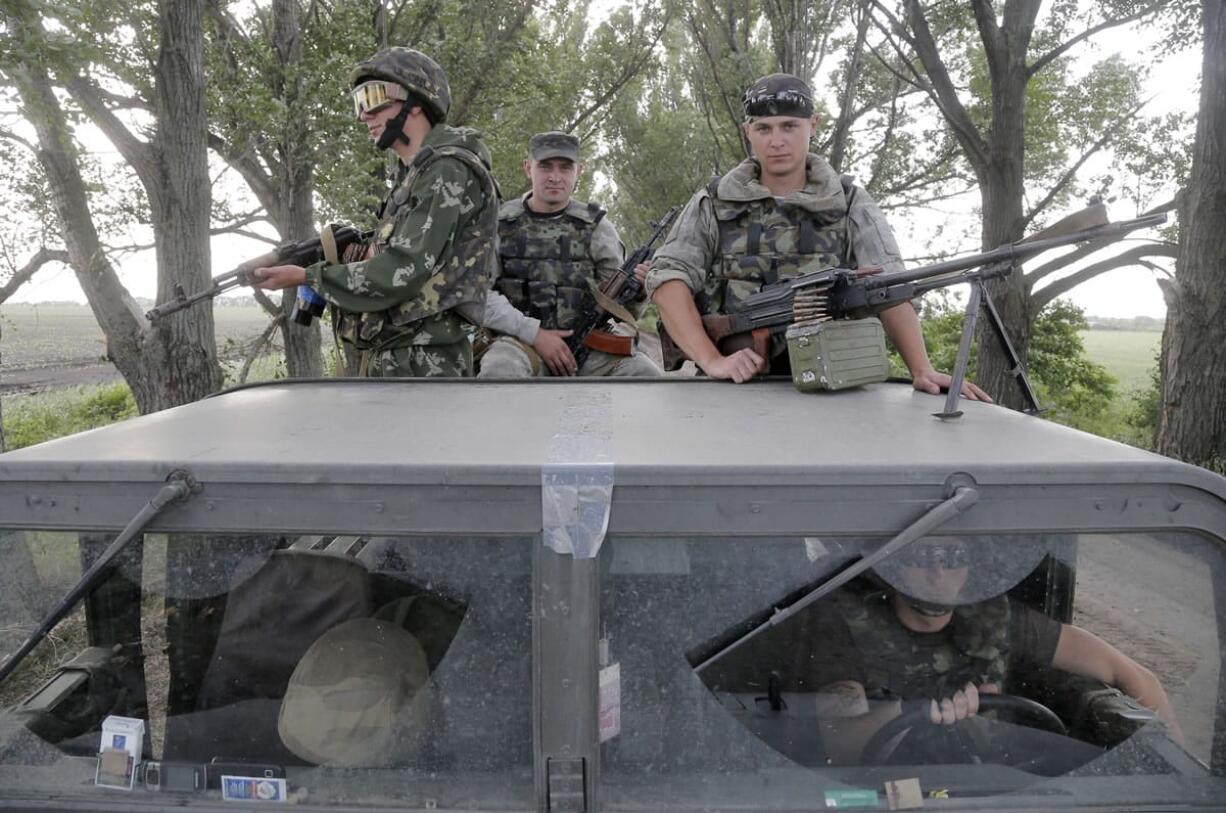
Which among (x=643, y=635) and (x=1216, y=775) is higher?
(x=643, y=635)

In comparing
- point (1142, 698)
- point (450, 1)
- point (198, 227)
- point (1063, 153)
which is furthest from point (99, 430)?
point (1063, 153)

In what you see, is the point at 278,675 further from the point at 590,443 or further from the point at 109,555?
the point at 590,443

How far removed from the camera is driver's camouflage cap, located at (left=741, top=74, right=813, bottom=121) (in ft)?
10.1

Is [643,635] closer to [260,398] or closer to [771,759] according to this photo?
[771,759]

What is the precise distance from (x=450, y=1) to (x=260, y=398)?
886 centimetres

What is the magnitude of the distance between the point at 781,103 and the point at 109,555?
7.72ft

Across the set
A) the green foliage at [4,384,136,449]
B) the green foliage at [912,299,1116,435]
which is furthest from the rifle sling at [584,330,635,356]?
the green foliage at [912,299,1116,435]

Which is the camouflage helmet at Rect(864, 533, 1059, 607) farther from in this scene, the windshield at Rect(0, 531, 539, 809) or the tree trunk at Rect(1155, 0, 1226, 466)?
the tree trunk at Rect(1155, 0, 1226, 466)

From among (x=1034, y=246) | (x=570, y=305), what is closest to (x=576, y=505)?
(x=1034, y=246)

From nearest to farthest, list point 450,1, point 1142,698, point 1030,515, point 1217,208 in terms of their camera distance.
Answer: point 1030,515, point 1142,698, point 1217,208, point 450,1

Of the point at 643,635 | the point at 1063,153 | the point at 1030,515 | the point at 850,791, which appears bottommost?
the point at 850,791

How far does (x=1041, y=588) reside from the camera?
59.2 inches

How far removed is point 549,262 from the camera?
485 cm

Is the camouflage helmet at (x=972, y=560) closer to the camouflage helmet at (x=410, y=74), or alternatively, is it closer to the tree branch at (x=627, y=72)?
the camouflage helmet at (x=410, y=74)
